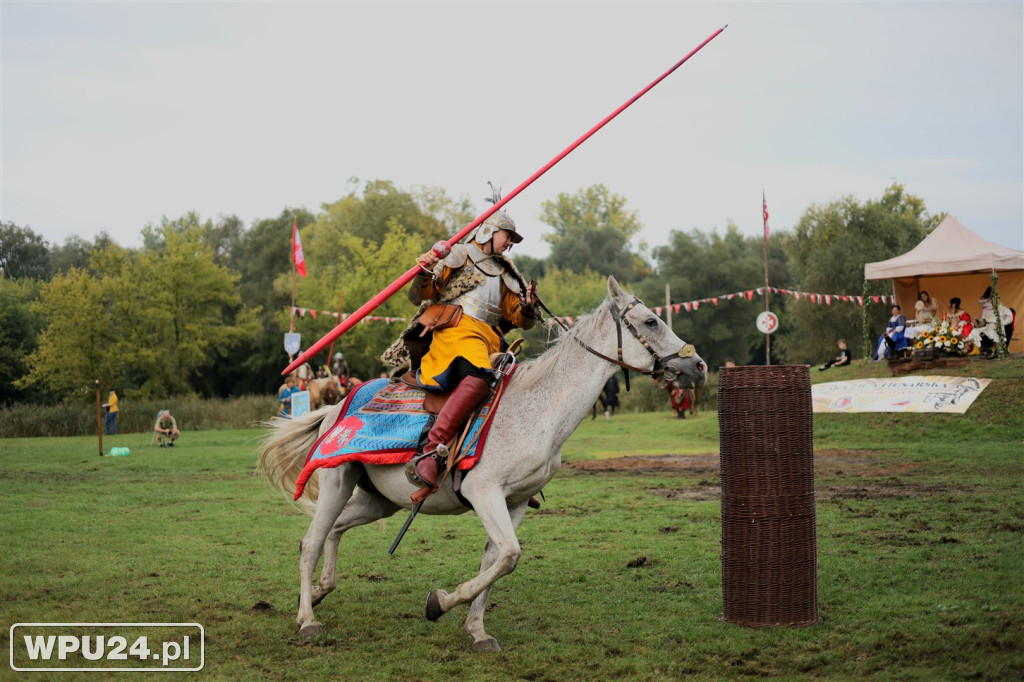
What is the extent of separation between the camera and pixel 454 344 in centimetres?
629

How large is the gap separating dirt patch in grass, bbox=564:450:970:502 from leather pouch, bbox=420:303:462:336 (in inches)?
181

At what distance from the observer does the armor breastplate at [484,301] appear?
6469 mm

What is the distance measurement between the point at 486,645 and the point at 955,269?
22618mm

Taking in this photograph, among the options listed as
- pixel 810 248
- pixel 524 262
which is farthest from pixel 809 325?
pixel 524 262

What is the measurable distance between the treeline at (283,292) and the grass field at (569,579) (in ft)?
80.0

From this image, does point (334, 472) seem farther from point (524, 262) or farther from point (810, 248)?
point (524, 262)

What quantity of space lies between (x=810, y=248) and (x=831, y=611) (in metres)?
47.8

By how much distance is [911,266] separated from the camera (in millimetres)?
25109

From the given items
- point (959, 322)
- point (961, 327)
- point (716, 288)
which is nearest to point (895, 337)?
point (959, 322)

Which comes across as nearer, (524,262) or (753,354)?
(753,354)

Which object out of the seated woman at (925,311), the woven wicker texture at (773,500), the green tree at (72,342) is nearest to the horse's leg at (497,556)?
the woven wicker texture at (773,500)

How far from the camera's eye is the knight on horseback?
6.10m

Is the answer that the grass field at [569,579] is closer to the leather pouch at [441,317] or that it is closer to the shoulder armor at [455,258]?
the leather pouch at [441,317]

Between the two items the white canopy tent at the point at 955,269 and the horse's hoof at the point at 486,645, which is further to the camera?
the white canopy tent at the point at 955,269
